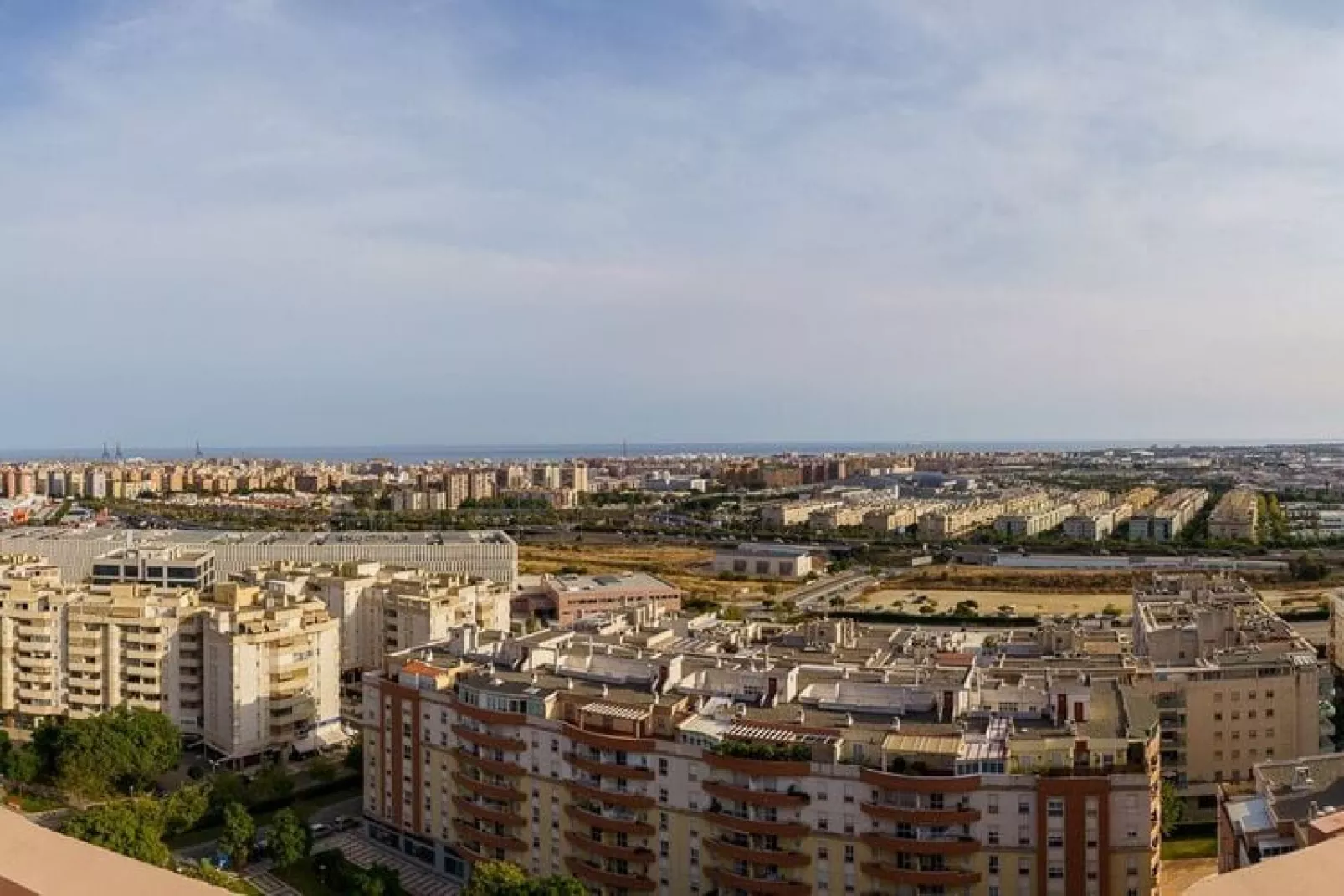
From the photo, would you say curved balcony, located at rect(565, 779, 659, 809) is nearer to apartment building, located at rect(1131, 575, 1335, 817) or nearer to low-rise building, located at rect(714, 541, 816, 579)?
apartment building, located at rect(1131, 575, 1335, 817)

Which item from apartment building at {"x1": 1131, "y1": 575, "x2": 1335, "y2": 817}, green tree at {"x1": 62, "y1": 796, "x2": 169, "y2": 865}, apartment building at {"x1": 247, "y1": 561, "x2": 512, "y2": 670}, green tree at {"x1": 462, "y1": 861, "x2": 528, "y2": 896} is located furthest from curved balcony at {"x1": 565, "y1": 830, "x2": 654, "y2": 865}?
apartment building at {"x1": 247, "y1": 561, "x2": 512, "y2": 670}

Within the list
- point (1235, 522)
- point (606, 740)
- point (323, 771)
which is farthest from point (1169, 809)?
point (1235, 522)

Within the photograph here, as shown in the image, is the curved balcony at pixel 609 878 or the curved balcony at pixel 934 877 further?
the curved balcony at pixel 609 878

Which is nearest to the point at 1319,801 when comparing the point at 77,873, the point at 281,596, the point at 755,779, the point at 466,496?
the point at 755,779

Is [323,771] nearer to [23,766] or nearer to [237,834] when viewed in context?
[237,834]

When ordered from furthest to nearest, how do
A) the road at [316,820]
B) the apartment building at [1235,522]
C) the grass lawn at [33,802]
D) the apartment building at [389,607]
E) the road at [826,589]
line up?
the apartment building at [1235,522] → the road at [826,589] → the apartment building at [389,607] → the grass lawn at [33,802] → the road at [316,820]

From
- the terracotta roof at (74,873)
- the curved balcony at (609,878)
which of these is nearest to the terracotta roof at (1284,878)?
the terracotta roof at (74,873)

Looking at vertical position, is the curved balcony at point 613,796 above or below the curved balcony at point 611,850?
above

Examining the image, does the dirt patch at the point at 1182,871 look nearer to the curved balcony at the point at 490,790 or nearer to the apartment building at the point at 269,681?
the curved balcony at the point at 490,790
